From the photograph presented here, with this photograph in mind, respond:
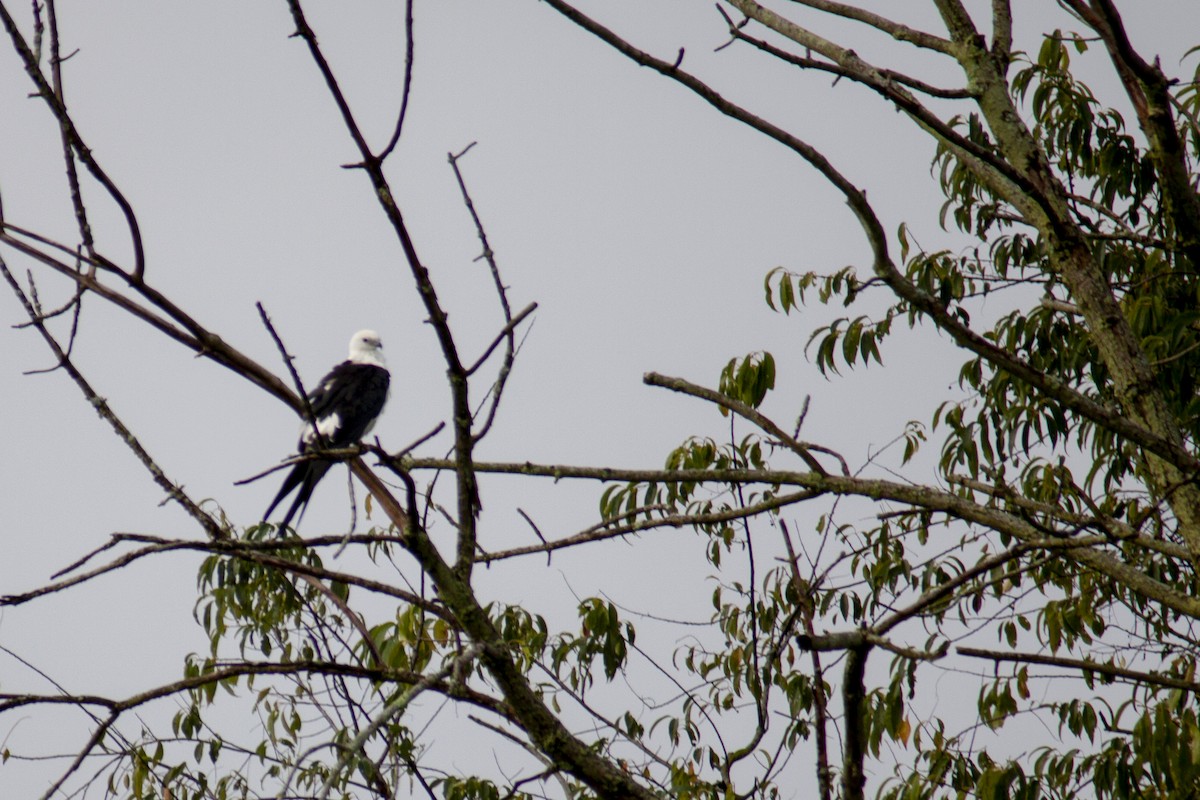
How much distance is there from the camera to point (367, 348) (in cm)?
785

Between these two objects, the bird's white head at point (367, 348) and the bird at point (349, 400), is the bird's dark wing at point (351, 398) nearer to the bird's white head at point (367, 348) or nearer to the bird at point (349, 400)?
the bird at point (349, 400)

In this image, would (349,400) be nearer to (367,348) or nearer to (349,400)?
(349,400)

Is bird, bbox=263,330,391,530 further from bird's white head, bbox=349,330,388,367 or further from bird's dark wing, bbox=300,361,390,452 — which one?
bird's white head, bbox=349,330,388,367

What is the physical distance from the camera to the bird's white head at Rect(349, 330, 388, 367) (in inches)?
305

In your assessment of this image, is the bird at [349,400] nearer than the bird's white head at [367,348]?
Yes

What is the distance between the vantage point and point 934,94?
2.58 meters

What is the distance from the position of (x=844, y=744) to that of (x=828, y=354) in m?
2.65

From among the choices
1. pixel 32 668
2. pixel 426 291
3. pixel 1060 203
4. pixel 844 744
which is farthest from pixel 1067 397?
pixel 32 668

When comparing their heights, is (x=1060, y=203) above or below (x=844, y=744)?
above

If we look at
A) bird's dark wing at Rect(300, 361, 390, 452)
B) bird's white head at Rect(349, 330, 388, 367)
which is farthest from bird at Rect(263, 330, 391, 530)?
bird's white head at Rect(349, 330, 388, 367)

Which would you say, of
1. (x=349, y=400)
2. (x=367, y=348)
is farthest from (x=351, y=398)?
(x=367, y=348)

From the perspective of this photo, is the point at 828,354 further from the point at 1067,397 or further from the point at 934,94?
the point at 1067,397

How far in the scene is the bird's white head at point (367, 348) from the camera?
7754mm

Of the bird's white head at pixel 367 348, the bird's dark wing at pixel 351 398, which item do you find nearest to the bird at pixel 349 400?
the bird's dark wing at pixel 351 398
